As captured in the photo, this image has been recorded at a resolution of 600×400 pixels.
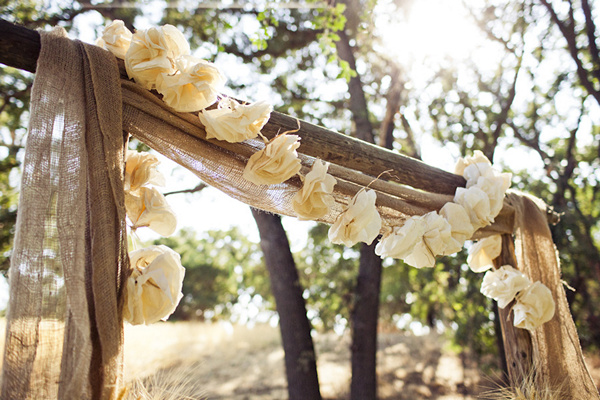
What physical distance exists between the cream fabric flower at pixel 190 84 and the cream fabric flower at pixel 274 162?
24 cm

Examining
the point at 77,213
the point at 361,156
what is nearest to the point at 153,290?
the point at 77,213

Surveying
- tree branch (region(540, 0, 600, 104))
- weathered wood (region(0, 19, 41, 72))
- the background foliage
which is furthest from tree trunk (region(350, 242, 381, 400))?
tree branch (region(540, 0, 600, 104))

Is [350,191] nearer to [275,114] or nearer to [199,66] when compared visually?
[275,114]

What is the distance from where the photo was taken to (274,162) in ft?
4.67

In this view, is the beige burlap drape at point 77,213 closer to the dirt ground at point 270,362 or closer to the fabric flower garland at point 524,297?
the fabric flower garland at point 524,297

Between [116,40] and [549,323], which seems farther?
[549,323]

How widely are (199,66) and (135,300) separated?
2.27 ft

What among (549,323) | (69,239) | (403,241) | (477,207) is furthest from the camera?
(549,323)

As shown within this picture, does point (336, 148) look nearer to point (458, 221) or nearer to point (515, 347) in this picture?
point (458, 221)

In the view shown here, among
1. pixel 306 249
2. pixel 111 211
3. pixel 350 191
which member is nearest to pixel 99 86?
pixel 111 211

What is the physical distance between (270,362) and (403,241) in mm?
5200

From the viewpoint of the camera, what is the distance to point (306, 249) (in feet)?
19.4

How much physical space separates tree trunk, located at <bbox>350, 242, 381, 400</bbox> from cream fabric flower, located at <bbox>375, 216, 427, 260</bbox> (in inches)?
70.7

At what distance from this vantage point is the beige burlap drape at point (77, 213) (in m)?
1.01
